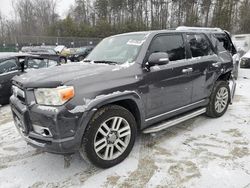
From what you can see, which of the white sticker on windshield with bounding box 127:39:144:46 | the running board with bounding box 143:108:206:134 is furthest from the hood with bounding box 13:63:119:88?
the running board with bounding box 143:108:206:134

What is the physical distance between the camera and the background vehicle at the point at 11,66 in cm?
689

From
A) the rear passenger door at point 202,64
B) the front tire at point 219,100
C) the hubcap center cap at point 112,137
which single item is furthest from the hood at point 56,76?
the front tire at point 219,100

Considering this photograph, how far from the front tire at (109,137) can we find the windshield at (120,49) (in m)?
0.86

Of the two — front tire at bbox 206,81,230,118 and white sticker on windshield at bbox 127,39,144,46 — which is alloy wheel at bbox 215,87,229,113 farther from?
white sticker on windshield at bbox 127,39,144,46

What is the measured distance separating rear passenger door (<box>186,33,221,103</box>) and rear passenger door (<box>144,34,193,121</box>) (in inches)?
7.6

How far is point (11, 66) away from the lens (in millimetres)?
7250

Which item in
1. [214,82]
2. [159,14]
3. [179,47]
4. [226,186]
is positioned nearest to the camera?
[226,186]

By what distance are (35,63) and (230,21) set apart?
38.5m

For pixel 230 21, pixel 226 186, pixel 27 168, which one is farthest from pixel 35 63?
Answer: pixel 230 21

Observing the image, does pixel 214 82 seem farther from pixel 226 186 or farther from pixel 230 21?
pixel 230 21

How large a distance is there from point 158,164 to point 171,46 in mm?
1938

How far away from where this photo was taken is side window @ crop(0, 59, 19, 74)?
7012mm

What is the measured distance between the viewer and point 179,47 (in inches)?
172

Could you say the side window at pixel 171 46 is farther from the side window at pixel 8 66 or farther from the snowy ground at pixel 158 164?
the side window at pixel 8 66
